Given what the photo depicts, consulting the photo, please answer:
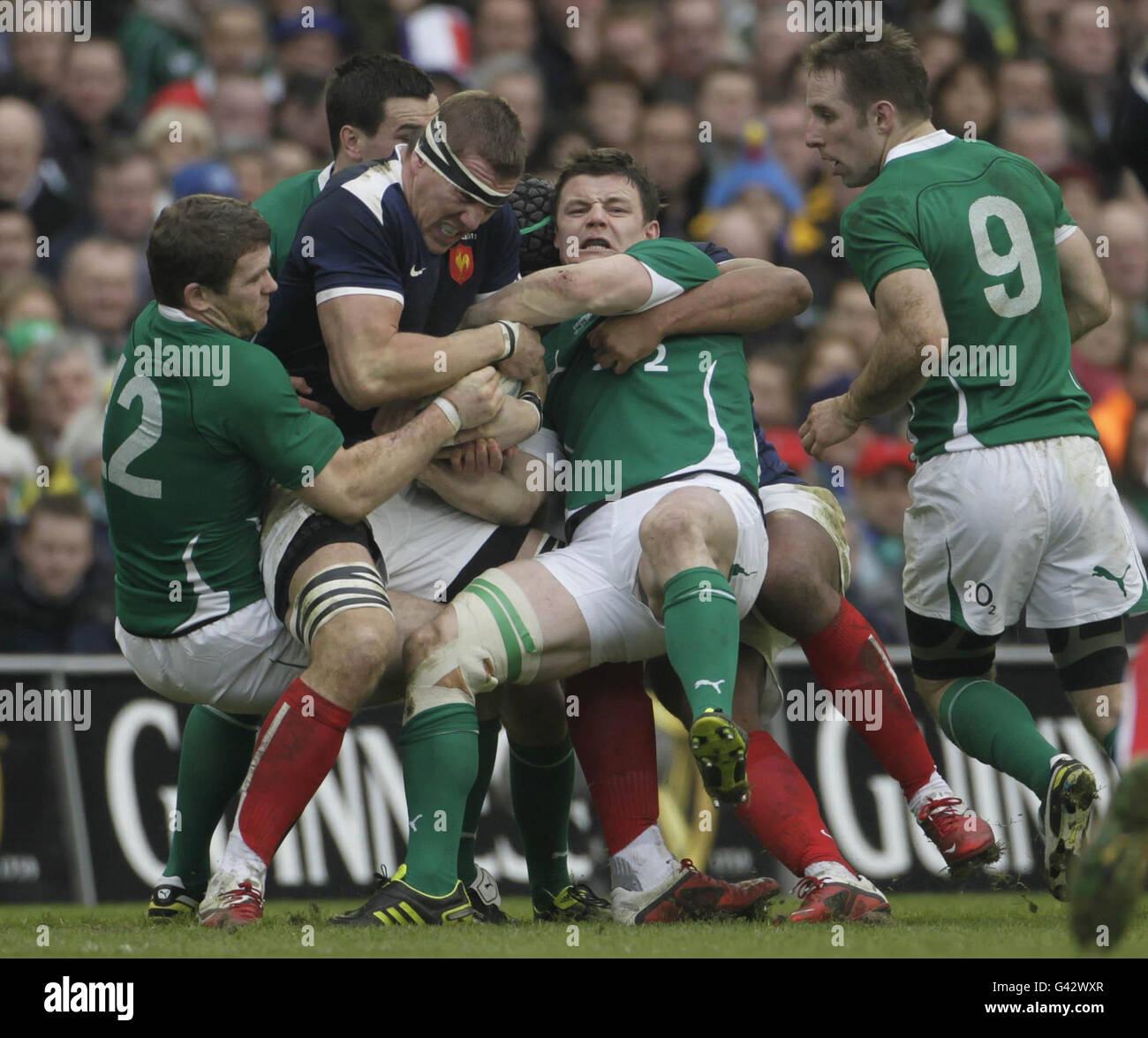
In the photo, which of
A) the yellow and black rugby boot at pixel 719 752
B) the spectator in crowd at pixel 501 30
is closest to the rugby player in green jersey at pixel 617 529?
the yellow and black rugby boot at pixel 719 752

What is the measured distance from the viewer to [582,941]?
439 cm

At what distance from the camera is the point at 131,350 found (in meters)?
5.15

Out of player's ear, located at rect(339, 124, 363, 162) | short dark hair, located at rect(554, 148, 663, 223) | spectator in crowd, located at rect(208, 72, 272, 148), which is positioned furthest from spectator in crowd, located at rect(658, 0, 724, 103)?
short dark hair, located at rect(554, 148, 663, 223)

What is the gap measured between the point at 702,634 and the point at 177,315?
5.70 feet

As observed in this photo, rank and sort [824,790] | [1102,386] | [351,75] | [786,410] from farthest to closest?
[1102,386]
[786,410]
[824,790]
[351,75]

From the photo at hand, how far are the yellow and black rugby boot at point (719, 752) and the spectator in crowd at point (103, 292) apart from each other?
568 centimetres

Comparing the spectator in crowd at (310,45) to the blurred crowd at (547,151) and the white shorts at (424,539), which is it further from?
the white shorts at (424,539)

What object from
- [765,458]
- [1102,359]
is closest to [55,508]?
[765,458]

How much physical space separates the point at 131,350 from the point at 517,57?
262 inches

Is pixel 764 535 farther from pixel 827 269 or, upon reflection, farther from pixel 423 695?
pixel 827 269

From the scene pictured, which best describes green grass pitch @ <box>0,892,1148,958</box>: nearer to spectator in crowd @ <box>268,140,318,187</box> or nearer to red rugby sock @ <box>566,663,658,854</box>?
red rugby sock @ <box>566,663,658,854</box>

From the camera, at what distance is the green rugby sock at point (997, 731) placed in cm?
504

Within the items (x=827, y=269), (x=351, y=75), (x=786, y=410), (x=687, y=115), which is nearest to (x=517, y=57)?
(x=687, y=115)

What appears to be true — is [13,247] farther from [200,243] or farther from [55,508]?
[200,243]
